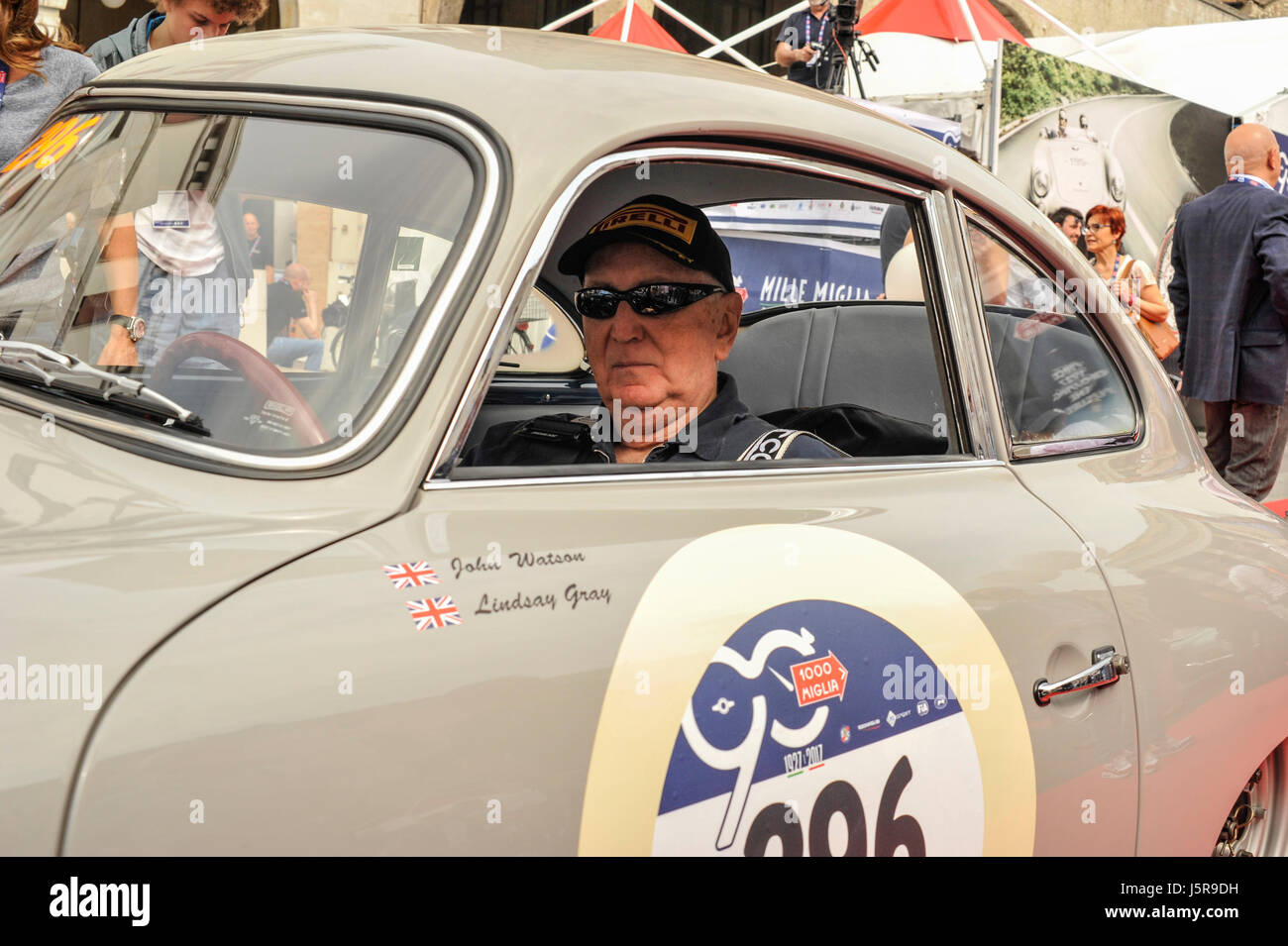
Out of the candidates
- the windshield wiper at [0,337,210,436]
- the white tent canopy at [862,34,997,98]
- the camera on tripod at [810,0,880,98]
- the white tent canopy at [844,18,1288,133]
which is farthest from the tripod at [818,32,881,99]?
the windshield wiper at [0,337,210,436]

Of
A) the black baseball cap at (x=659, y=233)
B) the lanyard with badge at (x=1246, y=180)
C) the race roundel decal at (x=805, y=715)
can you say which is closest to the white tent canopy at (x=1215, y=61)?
the lanyard with badge at (x=1246, y=180)

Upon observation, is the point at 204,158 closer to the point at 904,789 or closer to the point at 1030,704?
the point at 904,789

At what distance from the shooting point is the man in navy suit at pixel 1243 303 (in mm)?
6570

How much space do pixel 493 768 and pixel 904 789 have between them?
26.0 inches

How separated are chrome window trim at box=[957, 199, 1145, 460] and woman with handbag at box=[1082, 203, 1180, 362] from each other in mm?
6010

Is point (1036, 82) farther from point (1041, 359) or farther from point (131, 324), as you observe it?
point (131, 324)

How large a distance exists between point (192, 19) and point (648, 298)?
5.35 ft

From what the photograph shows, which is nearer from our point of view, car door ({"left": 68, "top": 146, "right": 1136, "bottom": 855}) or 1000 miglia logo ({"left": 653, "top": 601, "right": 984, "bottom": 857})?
car door ({"left": 68, "top": 146, "right": 1136, "bottom": 855})

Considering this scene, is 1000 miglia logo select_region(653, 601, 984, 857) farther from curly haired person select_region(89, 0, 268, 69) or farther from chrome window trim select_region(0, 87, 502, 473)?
curly haired person select_region(89, 0, 268, 69)

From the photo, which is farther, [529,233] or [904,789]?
[904,789]

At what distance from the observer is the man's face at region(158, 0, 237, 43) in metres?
3.21

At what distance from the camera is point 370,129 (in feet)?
5.69

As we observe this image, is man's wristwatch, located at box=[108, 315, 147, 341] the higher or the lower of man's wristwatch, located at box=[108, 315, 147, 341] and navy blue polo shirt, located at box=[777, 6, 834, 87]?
the lower

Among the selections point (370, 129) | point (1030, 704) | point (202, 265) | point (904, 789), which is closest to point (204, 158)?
point (202, 265)
